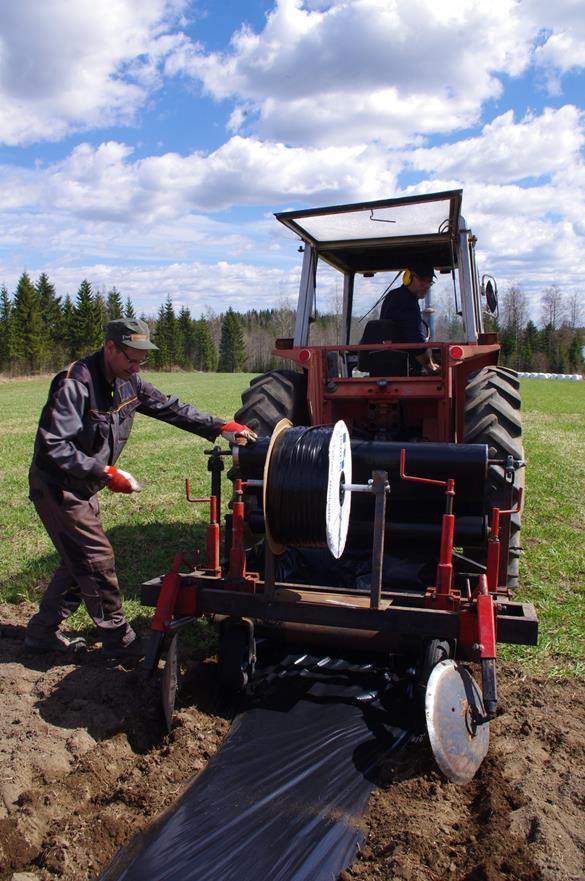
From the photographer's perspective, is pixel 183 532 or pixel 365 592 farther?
pixel 183 532

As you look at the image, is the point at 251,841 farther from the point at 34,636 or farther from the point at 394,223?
the point at 394,223

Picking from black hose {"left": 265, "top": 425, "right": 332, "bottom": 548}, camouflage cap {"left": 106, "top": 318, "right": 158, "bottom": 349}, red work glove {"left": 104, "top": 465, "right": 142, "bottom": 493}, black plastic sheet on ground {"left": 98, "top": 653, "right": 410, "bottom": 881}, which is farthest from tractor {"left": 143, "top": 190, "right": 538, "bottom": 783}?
camouflage cap {"left": 106, "top": 318, "right": 158, "bottom": 349}

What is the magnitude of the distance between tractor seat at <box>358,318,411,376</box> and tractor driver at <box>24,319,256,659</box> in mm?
1415

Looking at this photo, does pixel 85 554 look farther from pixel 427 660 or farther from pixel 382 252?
pixel 382 252

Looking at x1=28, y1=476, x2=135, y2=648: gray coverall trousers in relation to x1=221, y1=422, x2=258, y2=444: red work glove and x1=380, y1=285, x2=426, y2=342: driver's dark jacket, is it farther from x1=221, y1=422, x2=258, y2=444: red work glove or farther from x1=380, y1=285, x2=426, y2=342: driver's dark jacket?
x1=380, y1=285, x2=426, y2=342: driver's dark jacket

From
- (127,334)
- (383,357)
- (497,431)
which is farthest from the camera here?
(383,357)

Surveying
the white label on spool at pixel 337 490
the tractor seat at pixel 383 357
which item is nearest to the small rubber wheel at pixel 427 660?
the white label on spool at pixel 337 490

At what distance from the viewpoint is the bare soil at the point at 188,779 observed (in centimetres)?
283

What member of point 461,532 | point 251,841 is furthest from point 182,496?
point 251,841

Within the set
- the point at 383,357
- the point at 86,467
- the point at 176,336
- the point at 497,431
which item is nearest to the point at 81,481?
the point at 86,467

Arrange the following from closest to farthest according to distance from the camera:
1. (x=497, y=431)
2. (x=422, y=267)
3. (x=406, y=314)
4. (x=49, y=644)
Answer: (x=49, y=644)
(x=497, y=431)
(x=406, y=314)
(x=422, y=267)

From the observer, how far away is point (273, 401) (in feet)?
19.1

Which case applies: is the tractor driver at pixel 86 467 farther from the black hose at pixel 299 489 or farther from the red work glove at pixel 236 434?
the black hose at pixel 299 489

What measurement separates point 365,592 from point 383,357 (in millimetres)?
2164
